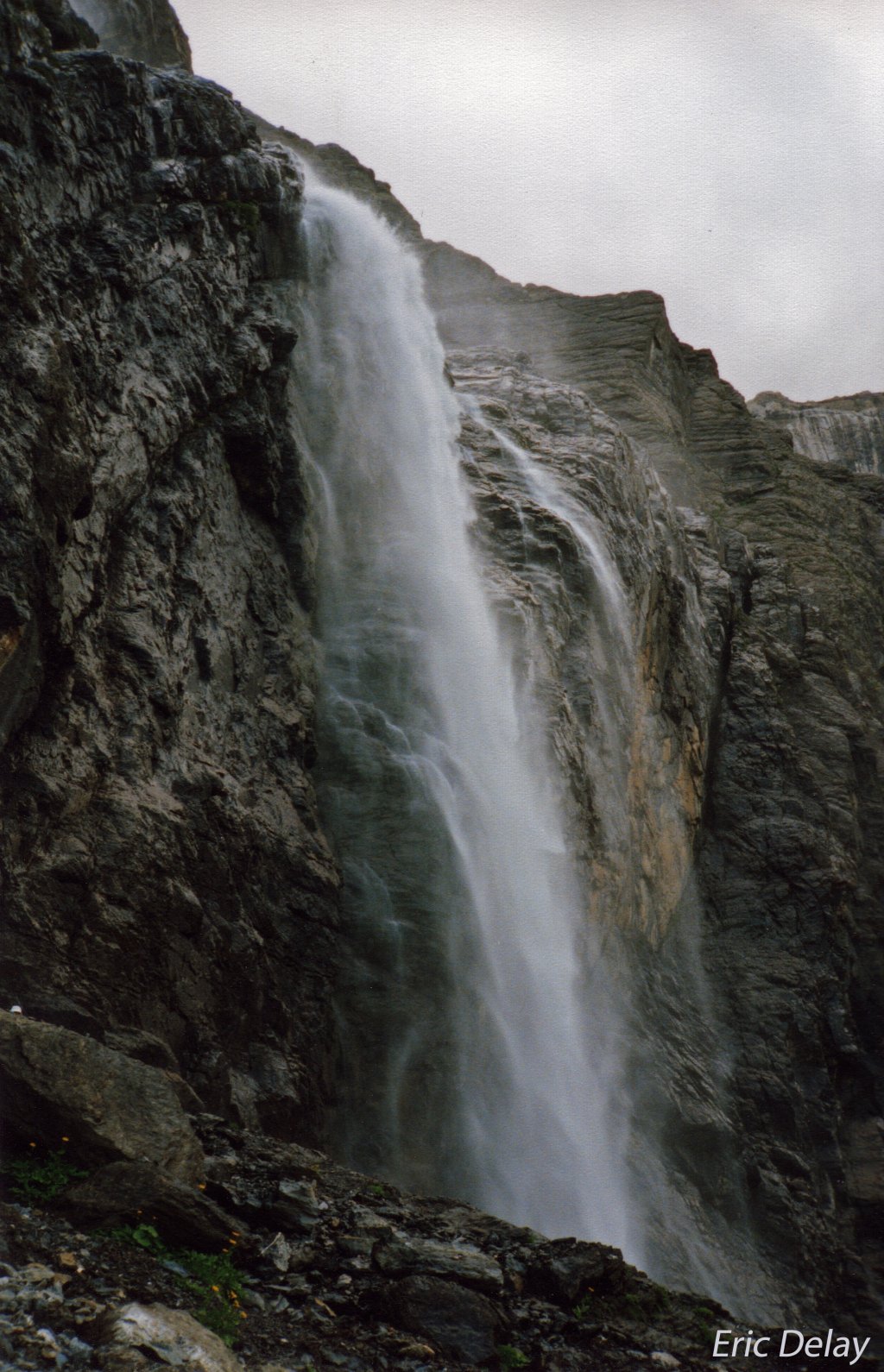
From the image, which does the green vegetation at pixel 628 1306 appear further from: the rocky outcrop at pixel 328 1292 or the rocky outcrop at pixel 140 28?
the rocky outcrop at pixel 140 28

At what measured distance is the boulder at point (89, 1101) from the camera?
7883 millimetres

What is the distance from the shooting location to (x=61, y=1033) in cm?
840

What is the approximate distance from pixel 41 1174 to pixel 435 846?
A: 28.1 ft

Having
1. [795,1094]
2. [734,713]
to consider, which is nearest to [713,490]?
[734,713]

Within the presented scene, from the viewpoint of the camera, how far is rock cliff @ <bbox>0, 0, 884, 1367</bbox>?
11070mm

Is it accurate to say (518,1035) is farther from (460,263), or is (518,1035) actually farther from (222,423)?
(460,263)

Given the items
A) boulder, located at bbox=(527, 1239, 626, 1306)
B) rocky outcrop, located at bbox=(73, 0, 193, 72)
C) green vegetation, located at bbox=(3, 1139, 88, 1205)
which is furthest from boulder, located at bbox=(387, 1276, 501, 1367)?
rocky outcrop, located at bbox=(73, 0, 193, 72)

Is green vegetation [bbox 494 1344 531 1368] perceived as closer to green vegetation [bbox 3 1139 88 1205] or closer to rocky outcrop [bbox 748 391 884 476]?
green vegetation [bbox 3 1139 88 1205]

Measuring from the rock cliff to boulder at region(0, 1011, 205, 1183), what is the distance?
5.63ft

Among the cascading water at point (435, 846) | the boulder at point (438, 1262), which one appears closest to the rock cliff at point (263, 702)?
the cascading water at point (435, 846)

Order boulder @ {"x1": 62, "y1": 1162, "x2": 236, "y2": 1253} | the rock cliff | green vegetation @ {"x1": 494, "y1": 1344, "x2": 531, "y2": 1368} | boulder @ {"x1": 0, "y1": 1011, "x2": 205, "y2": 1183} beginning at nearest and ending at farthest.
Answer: boulder @ {"x1": 62, "y1": 1162, "x2": 236, "y2": 1253} → boulder @ {"x1": 0, "y1": 1011, "x2": 205, "y2": 1183} → green vegetation @ {"x1": 494, "y1": 1344, "x2": 531, "y2": 1368} → the rock cliff

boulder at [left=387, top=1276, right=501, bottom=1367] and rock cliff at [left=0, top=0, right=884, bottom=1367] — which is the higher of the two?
rock cliff at [left=0, top=0, right=884, bottom=1367]

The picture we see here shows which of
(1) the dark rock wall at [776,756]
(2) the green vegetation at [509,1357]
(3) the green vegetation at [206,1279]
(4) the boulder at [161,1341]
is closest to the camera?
(4) the boulder at [161,1341]

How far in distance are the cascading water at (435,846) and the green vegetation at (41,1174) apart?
21.1ft
